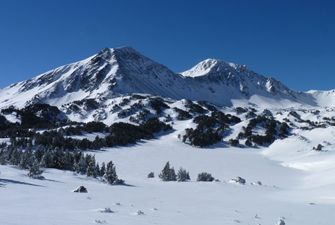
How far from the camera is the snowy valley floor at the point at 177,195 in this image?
807 inches

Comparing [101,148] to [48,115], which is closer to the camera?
[101,148]

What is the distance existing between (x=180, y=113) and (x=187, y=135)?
40.6 metres

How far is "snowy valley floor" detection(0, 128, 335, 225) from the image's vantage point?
2050cm

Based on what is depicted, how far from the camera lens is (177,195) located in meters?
37.4

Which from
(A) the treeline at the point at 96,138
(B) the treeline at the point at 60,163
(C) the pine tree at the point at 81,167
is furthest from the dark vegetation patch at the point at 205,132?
(C) the pine tree at the point at 81,167

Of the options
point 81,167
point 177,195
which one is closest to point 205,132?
point 81,167

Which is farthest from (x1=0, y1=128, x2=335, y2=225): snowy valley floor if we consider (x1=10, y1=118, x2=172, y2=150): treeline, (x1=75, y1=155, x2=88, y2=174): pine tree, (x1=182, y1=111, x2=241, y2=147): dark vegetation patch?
(x1=182, y1=111, x2=241, y2=147): dark vegetation patch

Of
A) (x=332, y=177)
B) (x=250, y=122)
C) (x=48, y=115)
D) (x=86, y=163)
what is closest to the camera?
(x=86, y=163)

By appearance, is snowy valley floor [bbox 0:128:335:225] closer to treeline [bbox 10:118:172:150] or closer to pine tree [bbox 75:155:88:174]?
pine tree [bbox 75:155:88:174]

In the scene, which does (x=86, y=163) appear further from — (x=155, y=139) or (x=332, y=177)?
(x=155, y=139)

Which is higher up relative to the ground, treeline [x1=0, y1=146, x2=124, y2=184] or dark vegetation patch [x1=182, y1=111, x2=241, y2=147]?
dark vegetation patch [x1=182, y1=111, x2=241, y2=147]

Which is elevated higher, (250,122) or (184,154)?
(250,122)

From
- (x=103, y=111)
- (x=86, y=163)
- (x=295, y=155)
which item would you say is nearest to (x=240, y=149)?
(x=295, y=155)

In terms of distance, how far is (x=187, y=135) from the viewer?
139125 millimetres
